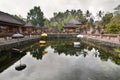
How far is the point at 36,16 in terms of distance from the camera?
10131 cm

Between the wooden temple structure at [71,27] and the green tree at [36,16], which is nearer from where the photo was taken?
the wooden temple structure at [71,27]

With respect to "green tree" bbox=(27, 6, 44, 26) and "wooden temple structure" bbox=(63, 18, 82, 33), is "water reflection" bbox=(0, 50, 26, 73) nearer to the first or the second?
"wooden temple structure" bbox=(63, 18, 82, 33)

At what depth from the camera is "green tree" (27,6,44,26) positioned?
96312 mm

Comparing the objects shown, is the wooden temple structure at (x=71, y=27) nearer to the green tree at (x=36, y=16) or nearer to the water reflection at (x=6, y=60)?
the green tree at (x=36, y=16)

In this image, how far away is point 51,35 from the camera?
2434 inches

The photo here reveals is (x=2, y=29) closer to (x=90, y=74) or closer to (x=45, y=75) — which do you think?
(x=45, y=75)

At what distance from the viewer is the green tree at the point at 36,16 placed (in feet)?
316

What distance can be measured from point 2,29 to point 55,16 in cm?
10511

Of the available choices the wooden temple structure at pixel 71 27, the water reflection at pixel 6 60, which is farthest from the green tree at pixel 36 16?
the water reflection at pixel 6 60

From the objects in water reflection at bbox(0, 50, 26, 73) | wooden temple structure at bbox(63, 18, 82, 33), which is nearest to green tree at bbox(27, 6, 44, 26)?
wooden temple structure at bbox(63, 18, 82, 33)

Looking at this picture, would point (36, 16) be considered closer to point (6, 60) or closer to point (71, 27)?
point (71, 27)

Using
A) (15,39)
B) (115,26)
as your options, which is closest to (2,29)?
(15,39)

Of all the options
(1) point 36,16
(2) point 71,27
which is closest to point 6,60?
(2) point 71,27

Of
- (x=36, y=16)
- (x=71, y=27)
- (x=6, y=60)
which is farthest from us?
(x=36, y=16)
